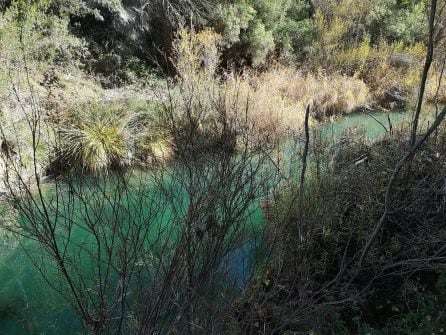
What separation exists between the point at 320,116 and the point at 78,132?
6836 millimetres

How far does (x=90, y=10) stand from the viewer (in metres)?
10.2

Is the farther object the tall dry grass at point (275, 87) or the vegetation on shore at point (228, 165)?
the tall dry grass at point (275, 87)

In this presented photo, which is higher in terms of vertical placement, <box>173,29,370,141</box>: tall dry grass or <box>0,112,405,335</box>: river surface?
<box>173,29,370,141</box>: tall dry grass

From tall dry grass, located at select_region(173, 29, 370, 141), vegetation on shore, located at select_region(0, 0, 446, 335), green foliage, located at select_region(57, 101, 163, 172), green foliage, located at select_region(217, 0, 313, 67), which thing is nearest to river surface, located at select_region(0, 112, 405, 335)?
vegetation on shore, located at select_region(0, 0, 446, 335)

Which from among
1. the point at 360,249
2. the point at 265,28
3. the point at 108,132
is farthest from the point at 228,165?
the point at 265,28

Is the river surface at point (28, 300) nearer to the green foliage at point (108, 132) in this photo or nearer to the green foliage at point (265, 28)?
the green foliage at point (108, 132)

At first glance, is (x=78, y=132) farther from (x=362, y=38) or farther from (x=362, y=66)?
(x=362, y=38)

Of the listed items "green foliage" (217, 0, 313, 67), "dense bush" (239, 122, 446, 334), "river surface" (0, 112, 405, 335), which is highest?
"green foliage" (217, 0, 313, 67)

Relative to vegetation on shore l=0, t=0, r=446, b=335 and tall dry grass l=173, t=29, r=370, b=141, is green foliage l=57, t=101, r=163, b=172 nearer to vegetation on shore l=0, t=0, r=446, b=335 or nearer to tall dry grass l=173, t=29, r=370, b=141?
vegetation on shore l=0, t=0, r=446, b=335

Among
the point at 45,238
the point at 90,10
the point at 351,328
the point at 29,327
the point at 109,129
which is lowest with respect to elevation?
the point at 29,327

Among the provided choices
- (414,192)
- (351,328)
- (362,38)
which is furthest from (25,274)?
(362,38)

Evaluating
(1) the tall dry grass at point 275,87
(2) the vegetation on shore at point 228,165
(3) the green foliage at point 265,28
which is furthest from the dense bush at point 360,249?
(3) the green foliage at point 265,28

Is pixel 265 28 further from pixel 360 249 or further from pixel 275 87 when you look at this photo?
pixel 360 249

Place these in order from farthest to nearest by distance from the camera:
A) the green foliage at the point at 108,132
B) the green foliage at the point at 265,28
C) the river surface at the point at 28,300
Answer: the green foliage at the point at 265,28
the green foliage at the point at 108,132
the river surface at the point at 28,300
